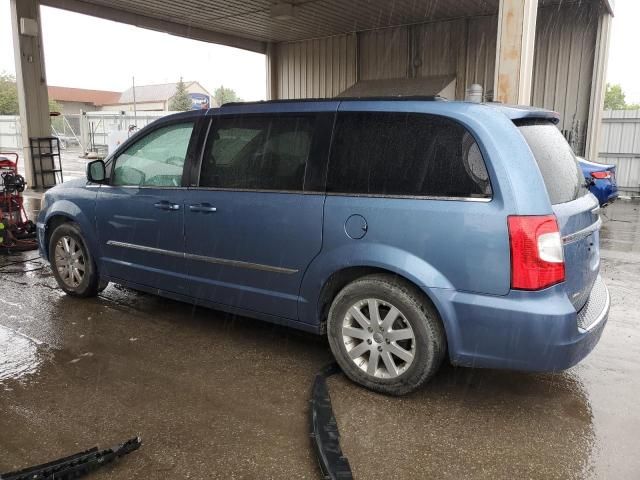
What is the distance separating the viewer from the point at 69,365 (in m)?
3.75

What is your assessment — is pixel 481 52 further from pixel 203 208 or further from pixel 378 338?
pixel 378 338

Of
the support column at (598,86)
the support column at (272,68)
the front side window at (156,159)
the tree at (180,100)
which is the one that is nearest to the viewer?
the front side window at (156,159)

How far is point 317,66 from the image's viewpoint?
19312 millimetres

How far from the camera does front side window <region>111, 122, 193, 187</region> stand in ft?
14.2

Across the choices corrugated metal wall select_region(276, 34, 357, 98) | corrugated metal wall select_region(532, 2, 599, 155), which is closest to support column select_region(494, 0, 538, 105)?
corrugated metal wall select_region(532, 2, 599, 155)

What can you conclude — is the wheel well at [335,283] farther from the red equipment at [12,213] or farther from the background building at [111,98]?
the background building at [111,98]

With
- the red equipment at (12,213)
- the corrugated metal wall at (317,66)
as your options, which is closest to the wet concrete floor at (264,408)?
the red equipment at (12,213)

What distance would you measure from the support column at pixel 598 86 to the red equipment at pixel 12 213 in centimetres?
1279

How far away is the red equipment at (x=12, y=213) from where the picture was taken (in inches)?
277

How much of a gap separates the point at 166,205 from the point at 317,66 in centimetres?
1615

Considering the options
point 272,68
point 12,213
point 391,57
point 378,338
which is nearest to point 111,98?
point 272,68

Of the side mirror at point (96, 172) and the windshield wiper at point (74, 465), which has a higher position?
the side mirror at point (96, 172)

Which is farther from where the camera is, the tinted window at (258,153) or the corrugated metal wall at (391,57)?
the corrugated metal wall at (391,57)

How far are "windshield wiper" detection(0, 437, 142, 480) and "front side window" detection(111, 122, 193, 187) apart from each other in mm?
2162
